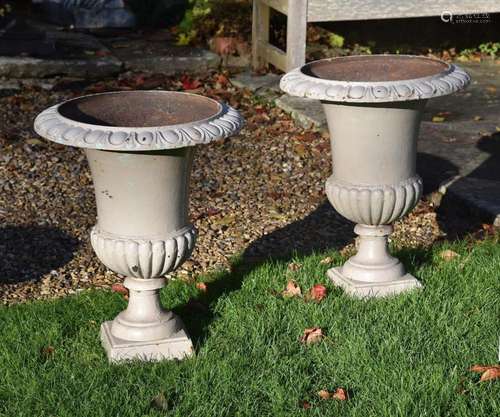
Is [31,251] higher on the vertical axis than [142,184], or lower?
lower

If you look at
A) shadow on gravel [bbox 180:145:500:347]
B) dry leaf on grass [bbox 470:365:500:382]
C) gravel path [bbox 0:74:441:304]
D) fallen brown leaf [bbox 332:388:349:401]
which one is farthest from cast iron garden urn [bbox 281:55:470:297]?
fallen brown leaf [bbox 332:388:349:401]

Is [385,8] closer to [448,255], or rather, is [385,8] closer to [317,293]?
[448,255]

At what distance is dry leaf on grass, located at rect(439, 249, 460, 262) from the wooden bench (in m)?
3.33

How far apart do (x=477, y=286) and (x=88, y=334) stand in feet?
5.83

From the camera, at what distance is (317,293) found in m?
4.79

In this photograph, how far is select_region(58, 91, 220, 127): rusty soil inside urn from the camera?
446 cm

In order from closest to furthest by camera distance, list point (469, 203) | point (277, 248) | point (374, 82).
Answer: point (374, 82) → point (277, 248) → point (469, 203)

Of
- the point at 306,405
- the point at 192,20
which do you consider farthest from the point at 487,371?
the point at 192,20

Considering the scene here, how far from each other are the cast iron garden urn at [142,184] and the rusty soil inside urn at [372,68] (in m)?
0.93

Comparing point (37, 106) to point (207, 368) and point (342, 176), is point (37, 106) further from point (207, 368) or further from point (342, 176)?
point (207, 368)

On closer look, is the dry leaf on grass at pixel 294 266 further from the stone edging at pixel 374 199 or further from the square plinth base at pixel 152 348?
the square plinth base at pixel 152 348

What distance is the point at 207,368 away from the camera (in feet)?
13.5

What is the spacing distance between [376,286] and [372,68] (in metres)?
1.09

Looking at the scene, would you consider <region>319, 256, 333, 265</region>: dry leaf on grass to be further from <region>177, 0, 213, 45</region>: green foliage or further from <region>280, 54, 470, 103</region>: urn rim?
<region>177, 0, 213, 45</region>: green foliage
